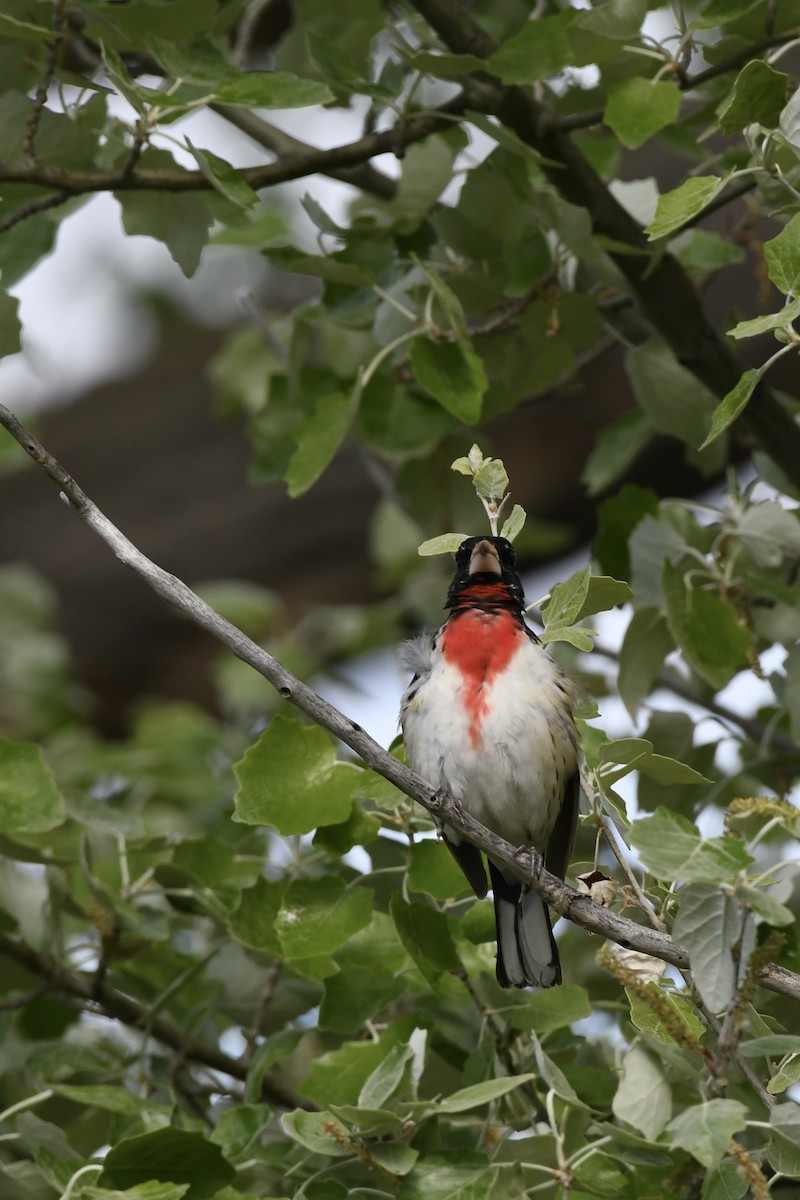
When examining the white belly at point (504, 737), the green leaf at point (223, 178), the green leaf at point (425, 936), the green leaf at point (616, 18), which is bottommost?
the green leaf at point (425, 936)

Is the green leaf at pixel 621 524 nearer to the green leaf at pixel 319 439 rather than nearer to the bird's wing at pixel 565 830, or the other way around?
the bird's wing at pixel 565 830

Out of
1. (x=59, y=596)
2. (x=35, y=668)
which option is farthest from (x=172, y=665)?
(x=35, y=668)

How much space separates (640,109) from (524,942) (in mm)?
1691

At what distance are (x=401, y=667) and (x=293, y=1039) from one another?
3.06ft

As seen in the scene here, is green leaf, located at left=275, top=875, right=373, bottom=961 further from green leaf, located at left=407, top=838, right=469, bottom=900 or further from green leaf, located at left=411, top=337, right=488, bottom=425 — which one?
green leaf, located at left=411, top=337, right=488, bottom=425

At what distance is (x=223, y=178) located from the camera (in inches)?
110

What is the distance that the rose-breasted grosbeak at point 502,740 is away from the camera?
3189 millimetres

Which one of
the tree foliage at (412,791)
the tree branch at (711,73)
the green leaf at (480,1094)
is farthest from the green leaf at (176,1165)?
the tree branch at (711,73)

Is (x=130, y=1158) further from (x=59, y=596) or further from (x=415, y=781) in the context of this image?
(x=59, y=596)

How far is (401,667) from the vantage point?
11.4 feet

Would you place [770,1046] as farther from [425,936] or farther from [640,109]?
[640,109]

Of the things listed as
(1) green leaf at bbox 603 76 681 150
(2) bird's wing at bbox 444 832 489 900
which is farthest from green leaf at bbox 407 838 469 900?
(1) green leaf at bbox 603 76 681 150

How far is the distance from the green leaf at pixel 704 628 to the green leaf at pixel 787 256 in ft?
2.88

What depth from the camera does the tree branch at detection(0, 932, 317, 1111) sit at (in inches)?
126
